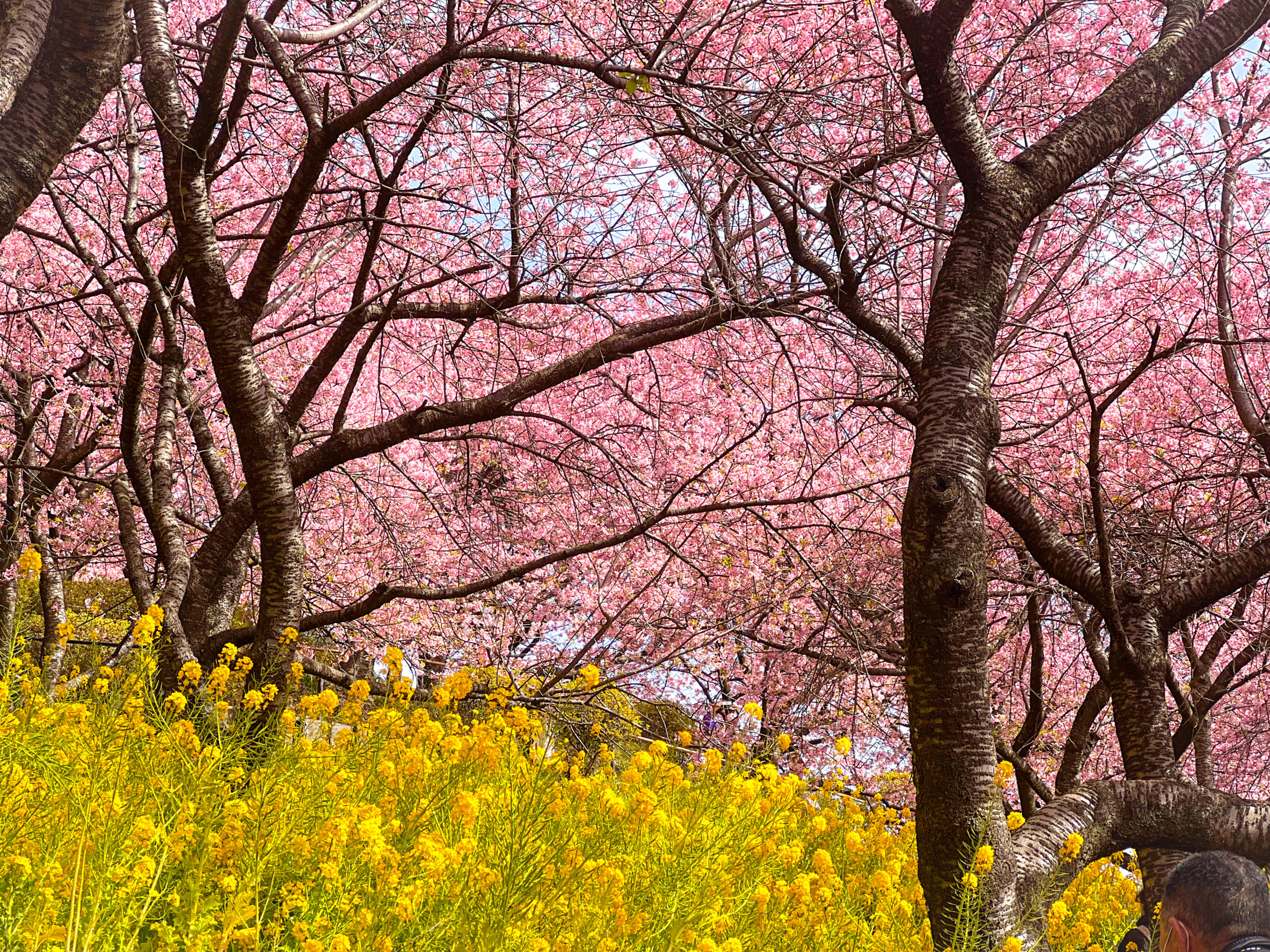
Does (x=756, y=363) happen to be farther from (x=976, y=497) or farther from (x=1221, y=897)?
(x=1221, y=897)

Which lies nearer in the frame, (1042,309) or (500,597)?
(1042,309)

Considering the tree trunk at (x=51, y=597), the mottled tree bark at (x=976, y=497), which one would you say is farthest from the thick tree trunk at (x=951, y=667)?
the tree trunk at (x=51, y=597)

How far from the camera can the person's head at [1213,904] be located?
3762 mm

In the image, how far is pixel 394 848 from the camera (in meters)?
3.68

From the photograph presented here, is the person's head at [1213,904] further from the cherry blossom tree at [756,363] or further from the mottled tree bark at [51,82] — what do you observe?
the mottled tree bark at [51,82]

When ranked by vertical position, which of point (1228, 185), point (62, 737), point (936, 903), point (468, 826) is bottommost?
point (936, 903)

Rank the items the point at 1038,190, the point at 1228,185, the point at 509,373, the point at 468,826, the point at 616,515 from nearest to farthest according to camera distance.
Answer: the point at 468,826, the point at 1038,190, the point at 1228,185, the point at 616,515, the point at 509,373

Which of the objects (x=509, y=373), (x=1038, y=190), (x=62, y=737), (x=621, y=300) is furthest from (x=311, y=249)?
(x=1038, y=190)

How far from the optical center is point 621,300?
37.0 ft

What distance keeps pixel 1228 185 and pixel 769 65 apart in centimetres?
375

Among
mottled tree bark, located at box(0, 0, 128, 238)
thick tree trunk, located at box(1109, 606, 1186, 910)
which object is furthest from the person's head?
mottled tree bark, located at box(0, 0, 128, 238)

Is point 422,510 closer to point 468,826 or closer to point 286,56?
point 286,56

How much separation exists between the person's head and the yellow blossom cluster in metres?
0.67

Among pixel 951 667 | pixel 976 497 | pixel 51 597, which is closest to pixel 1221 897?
pixel 951 667
